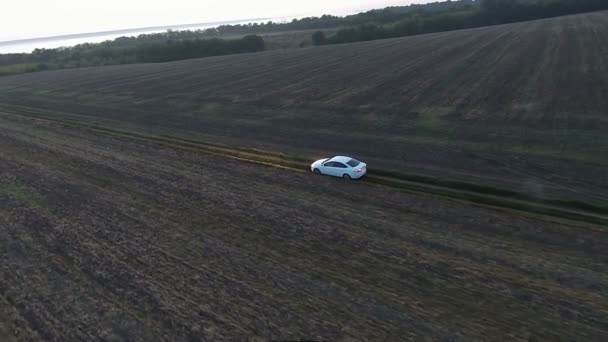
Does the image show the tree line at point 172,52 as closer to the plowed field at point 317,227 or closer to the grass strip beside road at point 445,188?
the plowed field at point 317,227

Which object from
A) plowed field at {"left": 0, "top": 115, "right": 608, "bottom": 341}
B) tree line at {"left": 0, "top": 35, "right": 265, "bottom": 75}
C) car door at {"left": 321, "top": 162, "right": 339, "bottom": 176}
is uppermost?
tree line at {"left": 0, "top": 35, "right": 265, "bottom": 75}

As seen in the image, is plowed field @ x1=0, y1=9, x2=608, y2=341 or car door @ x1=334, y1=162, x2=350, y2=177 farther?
car door @ x1=334, y1=162, x2=350, y2=177

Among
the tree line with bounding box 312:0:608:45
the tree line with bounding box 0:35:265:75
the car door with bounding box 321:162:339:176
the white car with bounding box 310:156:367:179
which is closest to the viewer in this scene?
the white car with bounding box 310:156:367:179

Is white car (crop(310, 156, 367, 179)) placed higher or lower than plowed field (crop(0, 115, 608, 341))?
higher

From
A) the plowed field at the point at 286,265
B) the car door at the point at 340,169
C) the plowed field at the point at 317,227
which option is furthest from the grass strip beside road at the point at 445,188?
the car door at the point at 340,169

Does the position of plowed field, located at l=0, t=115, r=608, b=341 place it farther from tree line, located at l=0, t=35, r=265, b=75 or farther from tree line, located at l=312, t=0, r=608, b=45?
tree line, located at l=0, t=35, r=265, b=75

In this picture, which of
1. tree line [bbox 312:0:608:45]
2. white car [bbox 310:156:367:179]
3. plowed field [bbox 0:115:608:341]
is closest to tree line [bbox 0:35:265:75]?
tree line [bbox 312:0:608:45]

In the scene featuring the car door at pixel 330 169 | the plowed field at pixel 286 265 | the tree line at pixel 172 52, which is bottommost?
the plowed field at pixel 286 265

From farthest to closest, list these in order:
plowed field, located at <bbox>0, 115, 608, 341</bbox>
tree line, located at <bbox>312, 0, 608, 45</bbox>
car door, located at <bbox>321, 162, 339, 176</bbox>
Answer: tree line, located at <bbox>312, 0, 608, 45</bbox>, car door, located at <bbox>321, 162, 339, 176</bbox>, plowed field, located at <bbox>0, 115, 608, 341</bbox>
